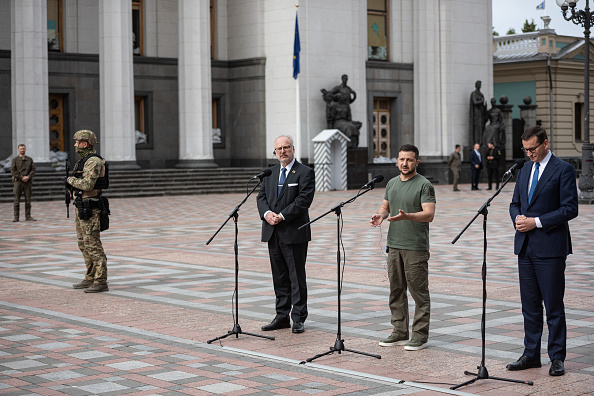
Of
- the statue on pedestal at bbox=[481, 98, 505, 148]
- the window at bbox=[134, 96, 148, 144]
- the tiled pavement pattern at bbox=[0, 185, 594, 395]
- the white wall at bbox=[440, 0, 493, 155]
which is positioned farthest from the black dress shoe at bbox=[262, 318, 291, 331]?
the white wall at bbox=[440, 0, 493, 155]

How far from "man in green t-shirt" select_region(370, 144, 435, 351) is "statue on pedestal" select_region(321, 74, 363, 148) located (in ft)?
103

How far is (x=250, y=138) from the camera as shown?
43.5 metres

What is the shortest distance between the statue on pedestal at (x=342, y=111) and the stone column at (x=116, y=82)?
8.58 m

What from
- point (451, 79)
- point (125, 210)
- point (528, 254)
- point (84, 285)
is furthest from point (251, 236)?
point (451, 79)

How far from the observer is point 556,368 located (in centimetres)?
734

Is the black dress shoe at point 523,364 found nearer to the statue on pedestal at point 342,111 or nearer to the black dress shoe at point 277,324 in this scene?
the black dress shoe at point 277,324

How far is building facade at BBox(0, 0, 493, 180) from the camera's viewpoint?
3684cm

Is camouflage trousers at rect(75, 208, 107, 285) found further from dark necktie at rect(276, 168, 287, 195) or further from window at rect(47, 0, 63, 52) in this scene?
window at rect(47, 0, 63, 52)

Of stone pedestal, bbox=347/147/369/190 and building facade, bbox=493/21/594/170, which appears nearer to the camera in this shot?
stone pedestal, bbox=347/147/369/190

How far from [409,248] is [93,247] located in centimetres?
541

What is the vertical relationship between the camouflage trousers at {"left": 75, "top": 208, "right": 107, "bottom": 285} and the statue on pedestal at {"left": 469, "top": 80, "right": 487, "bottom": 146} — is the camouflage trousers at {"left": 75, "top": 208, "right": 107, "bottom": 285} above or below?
below

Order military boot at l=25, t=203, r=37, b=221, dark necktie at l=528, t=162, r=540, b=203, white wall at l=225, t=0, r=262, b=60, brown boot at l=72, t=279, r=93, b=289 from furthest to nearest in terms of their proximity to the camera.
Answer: white wall at l=225, t=0, r=262, b=60
military boot at l=25, t=203, r=37, b=221
brown boot at l=72, t=279, r=93, b=289
dark necktie at l=528, t=162, r=540, b=203

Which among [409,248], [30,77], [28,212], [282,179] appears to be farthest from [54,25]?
[409,248]

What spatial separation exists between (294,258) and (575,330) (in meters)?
2.81
